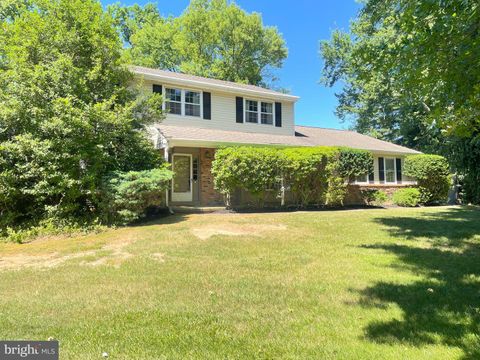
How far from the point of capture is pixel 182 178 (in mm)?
15398

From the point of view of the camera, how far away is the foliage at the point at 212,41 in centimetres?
3042

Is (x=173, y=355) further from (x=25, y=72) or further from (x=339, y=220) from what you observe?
(x=25, y=72)

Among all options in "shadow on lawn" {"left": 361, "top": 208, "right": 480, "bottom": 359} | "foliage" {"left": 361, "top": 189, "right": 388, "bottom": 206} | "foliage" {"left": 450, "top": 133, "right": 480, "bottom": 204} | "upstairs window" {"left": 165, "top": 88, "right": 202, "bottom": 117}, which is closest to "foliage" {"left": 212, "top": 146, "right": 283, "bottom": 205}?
"upstairs window" {"left": 165, "top": 88, "right": 202, "bottom": 117}

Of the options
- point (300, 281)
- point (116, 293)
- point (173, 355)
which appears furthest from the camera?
point (300, 281)

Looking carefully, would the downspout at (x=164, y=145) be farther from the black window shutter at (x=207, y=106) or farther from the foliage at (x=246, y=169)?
the black window shutter at (x=207, y=106)

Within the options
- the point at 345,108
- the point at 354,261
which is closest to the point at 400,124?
the point at 345,108

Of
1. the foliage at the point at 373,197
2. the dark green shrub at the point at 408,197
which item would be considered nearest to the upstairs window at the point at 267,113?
the foliage at the point at 373,197

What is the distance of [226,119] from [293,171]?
5191mm

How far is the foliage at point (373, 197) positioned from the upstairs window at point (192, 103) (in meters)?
9.05

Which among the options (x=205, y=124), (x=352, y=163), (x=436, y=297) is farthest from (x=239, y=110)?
(x=436, y=297)

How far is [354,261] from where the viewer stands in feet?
20.0

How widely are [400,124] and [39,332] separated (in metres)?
31.5

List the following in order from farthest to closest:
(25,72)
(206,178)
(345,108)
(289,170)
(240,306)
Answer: (345,108) → (206,178) → (289,170) → (25,72) → (240,306)

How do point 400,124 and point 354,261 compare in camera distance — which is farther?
point 400,124
